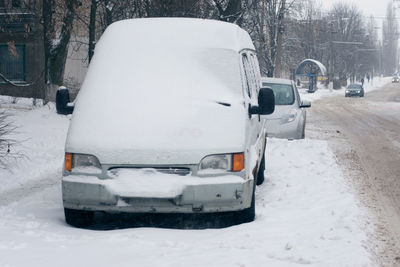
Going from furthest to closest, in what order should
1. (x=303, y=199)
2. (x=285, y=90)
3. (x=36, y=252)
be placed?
(x=285, y=90), (x=303, y=199), (x=36, y=252)

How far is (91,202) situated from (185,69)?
1847 millimetres

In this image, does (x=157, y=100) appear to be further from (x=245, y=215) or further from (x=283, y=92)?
(x=283, y=92)

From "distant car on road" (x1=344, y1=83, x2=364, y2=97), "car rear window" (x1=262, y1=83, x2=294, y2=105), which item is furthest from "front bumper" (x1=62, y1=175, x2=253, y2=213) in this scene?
"distant car on road" (x1=344, y1=83, x2=364, y2=97)

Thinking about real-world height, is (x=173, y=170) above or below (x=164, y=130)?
below

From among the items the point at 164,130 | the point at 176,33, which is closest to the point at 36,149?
the point at 176,33

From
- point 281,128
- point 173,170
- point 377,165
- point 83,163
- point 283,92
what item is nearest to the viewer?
point 173,170

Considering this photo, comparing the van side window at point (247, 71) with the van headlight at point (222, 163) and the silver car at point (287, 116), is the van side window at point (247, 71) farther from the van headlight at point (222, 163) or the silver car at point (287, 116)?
the silver car at point (287, 116)

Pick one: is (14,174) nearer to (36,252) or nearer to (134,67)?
(134,67)

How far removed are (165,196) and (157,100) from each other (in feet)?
3.62

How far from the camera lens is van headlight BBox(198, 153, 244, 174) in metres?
5.79

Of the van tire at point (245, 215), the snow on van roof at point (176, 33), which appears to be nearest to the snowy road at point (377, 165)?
the van tire at point (245, 215)

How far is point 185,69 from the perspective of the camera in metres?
6.68

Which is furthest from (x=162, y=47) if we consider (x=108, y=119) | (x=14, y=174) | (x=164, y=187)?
(x=14, y=174)

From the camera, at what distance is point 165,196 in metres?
5.67
